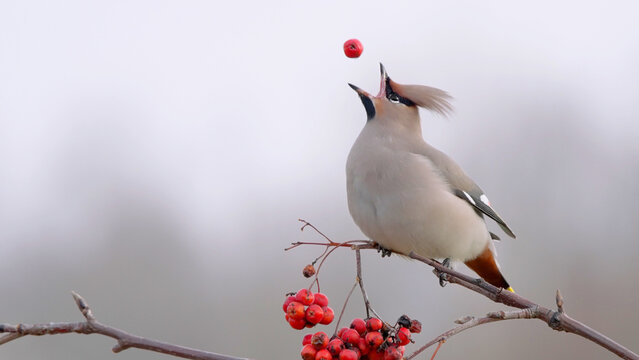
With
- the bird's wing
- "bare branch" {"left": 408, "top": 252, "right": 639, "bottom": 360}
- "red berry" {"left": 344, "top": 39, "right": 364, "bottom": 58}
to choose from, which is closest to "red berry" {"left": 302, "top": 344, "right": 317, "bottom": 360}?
"bare branch" {"left": 408, "top": 252, "right": 639, "bottom": 360}

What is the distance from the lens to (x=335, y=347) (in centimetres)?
219

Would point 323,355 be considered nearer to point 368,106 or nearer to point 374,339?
point 374,339

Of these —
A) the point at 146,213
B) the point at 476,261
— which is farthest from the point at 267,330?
the point at 476,261

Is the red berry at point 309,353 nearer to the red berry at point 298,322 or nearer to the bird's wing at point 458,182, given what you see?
the red berry at point 298,322

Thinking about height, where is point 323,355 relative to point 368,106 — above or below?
below

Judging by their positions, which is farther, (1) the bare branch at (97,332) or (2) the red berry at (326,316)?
(2) the red berry at (326,316)

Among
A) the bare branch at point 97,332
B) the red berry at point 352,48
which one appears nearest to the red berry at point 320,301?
the bare branch at point 97,332

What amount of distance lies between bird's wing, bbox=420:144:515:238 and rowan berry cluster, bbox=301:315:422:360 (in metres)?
1.44

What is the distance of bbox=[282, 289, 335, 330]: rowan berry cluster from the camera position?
2.40 metres

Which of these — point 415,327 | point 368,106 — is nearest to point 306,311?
point 415,327

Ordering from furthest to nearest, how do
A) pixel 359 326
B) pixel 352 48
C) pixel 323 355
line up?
pixel 352 48, pixel 359 326, pixel 323 355

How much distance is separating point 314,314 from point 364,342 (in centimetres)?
19

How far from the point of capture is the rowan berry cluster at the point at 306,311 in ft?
7.86

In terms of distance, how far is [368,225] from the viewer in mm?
3398
